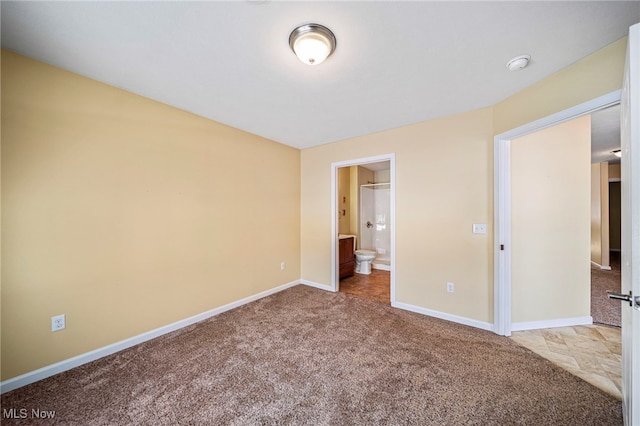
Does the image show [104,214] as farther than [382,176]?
No

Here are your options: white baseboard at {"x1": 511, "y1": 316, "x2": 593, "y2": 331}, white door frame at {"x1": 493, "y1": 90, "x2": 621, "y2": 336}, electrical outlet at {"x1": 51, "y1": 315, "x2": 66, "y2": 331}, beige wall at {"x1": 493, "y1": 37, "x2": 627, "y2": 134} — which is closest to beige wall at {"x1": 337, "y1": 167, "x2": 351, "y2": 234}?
white door frame at {"x1": 493, "y1": 90, "x2": 621, "y2": 336}

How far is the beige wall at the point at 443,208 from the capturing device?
2.53 metres

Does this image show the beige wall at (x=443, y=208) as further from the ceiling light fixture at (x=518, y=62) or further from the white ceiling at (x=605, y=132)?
the white ceiling at (x=605, y=132)

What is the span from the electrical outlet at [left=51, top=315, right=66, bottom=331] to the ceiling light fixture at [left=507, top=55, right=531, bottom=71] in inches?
161

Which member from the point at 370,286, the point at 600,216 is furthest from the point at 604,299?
the point at 370,286

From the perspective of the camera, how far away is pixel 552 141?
254 cm

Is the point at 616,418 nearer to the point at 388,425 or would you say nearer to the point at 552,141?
the point at 388,425

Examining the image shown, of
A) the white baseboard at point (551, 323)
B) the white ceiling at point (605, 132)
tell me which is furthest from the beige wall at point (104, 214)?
the white ceiling at point (605, 132)

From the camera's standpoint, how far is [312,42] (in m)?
1.47

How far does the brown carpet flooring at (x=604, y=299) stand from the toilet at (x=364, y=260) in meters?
3.03

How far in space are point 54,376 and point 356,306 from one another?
2917 millimetres

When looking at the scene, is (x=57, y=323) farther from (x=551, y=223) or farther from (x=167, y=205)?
(x=551, y=223)

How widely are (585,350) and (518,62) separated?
2.64 m

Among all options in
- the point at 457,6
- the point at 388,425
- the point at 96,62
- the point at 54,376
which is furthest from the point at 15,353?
the point at 457,6
